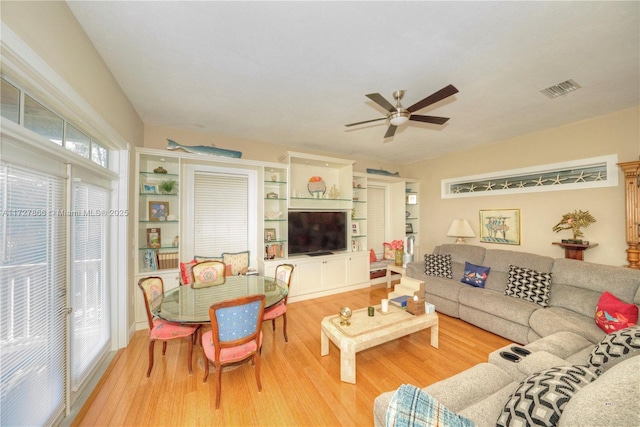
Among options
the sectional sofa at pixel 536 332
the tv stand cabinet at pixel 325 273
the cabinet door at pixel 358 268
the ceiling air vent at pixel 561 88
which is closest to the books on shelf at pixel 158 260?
the tv stand cabinet at pixel 325 273

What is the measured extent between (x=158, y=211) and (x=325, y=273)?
291cm

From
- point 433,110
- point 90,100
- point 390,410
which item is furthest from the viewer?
point 433,110

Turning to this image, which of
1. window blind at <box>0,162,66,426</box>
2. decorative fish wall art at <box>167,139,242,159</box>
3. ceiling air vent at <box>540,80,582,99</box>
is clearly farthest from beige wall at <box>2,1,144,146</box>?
ceiling air vent at <box>540,80,582,99</box>

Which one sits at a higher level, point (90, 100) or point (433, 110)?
point (433, 110)

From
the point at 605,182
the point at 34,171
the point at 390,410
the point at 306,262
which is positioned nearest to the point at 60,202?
the point at 34,171

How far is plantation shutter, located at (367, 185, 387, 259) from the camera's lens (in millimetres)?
5348

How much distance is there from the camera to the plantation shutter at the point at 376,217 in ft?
17.5

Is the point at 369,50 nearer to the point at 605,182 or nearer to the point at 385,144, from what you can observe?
the point at 385,144

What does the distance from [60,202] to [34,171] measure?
0.35 m

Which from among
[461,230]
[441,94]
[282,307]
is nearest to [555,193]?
[461,230]

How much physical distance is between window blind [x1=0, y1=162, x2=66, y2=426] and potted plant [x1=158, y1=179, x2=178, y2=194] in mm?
1634

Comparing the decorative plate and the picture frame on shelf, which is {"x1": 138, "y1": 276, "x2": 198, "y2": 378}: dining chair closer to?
the picture frame on shelf

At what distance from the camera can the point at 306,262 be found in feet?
13.4

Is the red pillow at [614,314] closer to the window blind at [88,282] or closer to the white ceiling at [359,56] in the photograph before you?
the white ceiling at [359,56]
